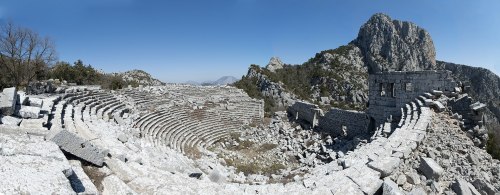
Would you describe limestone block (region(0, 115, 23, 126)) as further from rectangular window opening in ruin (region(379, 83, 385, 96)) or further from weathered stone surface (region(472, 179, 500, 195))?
rectangular window opening in ruin (region(379, 83, 385, 96))

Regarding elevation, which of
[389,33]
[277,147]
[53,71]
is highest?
[389,33]

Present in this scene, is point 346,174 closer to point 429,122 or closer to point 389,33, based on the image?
point 429,122

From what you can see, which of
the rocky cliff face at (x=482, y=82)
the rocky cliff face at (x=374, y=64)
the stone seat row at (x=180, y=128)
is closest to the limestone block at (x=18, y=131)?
the stone seat row at (x=180, y=128)

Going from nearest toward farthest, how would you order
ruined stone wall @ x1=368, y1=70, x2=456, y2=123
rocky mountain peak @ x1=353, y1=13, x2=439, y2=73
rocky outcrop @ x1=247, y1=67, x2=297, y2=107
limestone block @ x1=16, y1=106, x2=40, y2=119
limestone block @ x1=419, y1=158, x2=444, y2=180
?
limestone block @ x1=419, y1=158, x2=444, y2=180, limestone block @ x1=16, y1=106, x2=40, y2=119, ruined stone wall @ x1=368, y1=70, x2=456, y2=123, rocky outcrop @ x1=247, y1=67, x2=297, y2=107, rocky mountain peak @ x1=353, y1=13, x2=439, y2=73

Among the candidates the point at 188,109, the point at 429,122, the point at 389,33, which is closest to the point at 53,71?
the point at 188,109

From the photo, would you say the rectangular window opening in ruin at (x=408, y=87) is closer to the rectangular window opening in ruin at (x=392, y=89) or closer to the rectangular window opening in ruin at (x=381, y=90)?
the rectangular window opening in ruin at (x=392, y=89)

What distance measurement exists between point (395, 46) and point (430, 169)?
48998 mm

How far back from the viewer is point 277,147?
1912cm

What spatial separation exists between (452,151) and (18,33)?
83.1 ft

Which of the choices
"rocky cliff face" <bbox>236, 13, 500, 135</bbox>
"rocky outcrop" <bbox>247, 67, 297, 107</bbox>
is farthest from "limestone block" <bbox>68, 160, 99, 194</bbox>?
"rocky cliff face" <bbox>236, 13, 500, 135</bbox>

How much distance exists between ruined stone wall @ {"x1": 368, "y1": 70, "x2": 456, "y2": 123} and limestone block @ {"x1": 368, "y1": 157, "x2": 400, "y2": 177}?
26.9 feet

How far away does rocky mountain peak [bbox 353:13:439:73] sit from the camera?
162 ft

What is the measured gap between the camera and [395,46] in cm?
5019

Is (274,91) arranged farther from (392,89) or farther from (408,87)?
(408,87)
